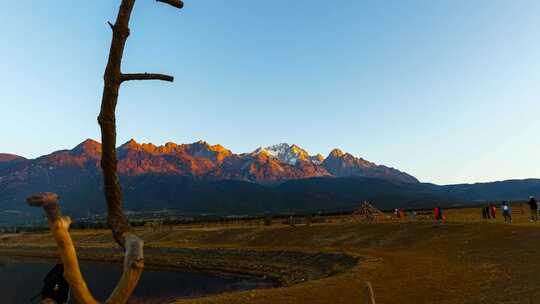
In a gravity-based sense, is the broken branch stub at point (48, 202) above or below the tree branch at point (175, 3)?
below

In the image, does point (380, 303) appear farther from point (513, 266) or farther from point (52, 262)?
point (52, 262)

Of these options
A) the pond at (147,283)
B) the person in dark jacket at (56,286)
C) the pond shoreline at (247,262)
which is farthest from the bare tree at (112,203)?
the pond at (147,283)

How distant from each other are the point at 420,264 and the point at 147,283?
30.1 m

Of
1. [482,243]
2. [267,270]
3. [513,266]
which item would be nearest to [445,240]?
[482,243]

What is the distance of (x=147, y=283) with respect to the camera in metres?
46.9

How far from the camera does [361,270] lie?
99.0 ft

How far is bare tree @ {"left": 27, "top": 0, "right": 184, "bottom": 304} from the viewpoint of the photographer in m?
3.49

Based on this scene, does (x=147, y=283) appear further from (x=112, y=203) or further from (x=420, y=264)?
(x=112, y=203)

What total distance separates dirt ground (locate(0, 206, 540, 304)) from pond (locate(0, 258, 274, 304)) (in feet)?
21.7

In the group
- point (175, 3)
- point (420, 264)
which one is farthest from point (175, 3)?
point (420, 264)

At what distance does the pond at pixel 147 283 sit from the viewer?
39.5 meters

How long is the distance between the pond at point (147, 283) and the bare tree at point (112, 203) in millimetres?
35519

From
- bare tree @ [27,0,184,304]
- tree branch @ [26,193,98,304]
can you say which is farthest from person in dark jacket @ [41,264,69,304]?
tree branch @ [26,193,98,304]

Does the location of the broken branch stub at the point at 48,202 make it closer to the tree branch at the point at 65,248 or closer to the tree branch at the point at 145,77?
the tree branch at the point at 65,248
